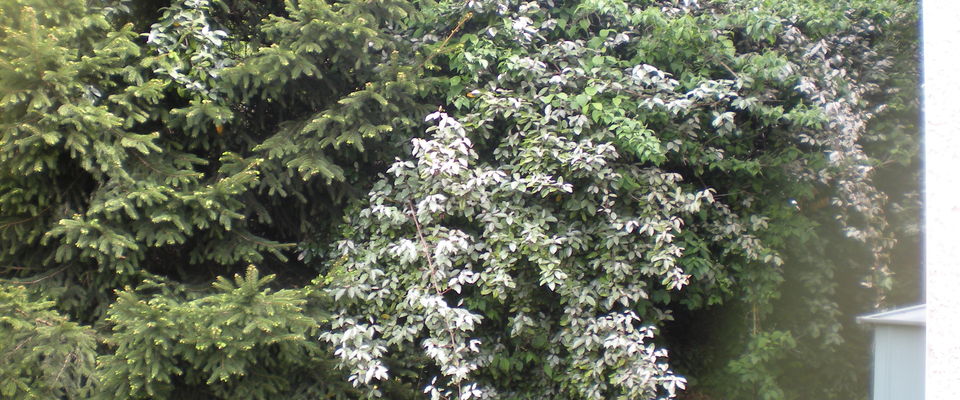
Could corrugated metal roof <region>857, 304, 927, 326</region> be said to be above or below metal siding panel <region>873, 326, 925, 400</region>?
above

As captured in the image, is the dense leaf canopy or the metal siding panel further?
the metal siding panel

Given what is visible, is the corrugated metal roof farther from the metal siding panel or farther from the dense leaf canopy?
the dense leaf canopy

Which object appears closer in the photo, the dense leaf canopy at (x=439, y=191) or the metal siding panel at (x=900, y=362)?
the dense leaf canopy at (x=439, y=191)

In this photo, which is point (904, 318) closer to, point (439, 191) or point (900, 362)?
point (900, 362)

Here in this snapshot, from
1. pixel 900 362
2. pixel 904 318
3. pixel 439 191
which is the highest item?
pixel 439 191

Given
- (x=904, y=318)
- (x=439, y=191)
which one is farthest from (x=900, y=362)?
(x=439, y=191)

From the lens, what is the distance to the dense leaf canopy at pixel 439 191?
3363mm

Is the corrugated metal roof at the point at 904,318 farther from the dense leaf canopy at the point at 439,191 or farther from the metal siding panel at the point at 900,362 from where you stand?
the dense leaf canopy at the point at 439,191

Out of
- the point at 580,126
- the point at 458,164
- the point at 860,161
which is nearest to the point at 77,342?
the point at 458,164

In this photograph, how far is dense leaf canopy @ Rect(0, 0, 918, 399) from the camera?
3363 millimetres

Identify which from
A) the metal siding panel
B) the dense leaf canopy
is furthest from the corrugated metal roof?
the dense leaf canopy

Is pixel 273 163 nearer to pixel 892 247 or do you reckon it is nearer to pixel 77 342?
pixel 77 342

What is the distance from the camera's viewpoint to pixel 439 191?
3.88 meters

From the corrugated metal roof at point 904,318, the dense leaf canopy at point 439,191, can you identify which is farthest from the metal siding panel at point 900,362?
the dense leaf canopy at point 439,191
